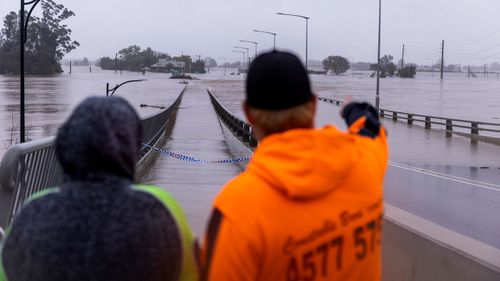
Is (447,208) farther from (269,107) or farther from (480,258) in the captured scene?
(269,107)

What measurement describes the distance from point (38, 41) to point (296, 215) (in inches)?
5882

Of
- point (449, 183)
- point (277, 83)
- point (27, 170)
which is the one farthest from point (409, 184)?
point (277, 83)

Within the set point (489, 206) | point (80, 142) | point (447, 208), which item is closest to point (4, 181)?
point (80, 142)

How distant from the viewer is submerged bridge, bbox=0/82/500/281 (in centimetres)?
445

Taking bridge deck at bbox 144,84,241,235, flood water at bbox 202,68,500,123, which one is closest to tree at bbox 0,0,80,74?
flood water at bbox 202,68,500,123

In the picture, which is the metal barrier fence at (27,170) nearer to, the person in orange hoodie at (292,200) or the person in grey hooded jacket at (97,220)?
the person in grey hooded jacket at (97,220)

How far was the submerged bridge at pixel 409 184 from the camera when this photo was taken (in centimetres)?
445

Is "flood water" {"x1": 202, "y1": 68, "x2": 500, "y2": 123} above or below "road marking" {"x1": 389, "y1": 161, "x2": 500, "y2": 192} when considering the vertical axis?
above

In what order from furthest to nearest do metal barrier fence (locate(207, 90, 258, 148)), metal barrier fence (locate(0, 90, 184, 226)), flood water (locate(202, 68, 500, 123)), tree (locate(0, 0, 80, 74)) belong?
tree (locate(0, 0, 80, 74)) < flood water (locate(202, 68, 500, 123)) < metal barrier fence (locate(207, 90, 258, 148)) < metal barrier fence (locate(0, 90, 184, 226))

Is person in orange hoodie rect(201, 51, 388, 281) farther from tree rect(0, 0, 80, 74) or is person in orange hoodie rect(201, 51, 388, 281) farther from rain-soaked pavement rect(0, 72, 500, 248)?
tree rect(0, 0, 80, 74)

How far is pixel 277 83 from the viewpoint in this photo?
1.89m

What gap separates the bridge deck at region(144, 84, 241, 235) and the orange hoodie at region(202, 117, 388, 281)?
5288 millimetres

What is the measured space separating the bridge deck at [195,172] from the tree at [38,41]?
115 m

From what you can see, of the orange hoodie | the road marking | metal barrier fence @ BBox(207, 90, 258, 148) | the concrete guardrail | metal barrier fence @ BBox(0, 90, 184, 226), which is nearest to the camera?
the orange hoodie
